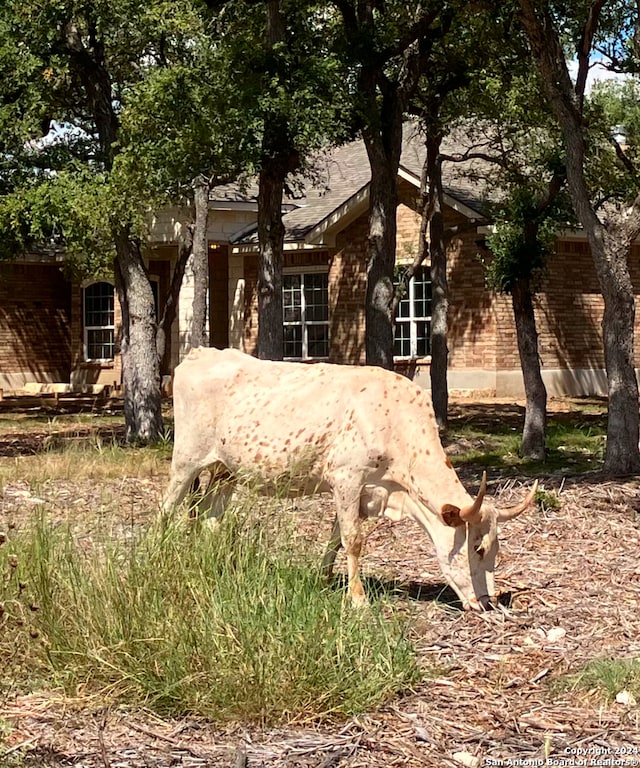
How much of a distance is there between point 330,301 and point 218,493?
2305cm

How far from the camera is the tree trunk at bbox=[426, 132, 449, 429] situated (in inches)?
853

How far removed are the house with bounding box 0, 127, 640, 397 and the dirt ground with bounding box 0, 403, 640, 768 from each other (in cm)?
1753

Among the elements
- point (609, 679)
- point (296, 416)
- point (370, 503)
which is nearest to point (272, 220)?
point (296, 416)

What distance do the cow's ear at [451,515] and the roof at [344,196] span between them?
749 inches

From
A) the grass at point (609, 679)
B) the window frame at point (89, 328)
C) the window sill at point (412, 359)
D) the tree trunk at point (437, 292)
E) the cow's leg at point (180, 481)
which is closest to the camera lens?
the grass at point (609, 679)

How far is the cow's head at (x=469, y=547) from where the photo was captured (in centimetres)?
774

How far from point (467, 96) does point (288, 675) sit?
16.2m

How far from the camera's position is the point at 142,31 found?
19281 mm

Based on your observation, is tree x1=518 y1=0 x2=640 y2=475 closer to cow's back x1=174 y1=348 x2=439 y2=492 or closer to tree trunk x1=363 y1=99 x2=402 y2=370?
tree trunk x1=363 y1=99 x2=402 y2=370

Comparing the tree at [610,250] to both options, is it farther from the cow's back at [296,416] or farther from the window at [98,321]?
the window at [98,321]

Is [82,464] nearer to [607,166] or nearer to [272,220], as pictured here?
[272,220]

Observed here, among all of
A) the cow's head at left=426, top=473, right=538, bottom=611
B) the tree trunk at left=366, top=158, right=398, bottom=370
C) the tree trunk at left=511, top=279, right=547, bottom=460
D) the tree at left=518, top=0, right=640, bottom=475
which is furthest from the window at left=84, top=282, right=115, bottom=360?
the cow's head at left=426, top=473, right=538, bottom=611

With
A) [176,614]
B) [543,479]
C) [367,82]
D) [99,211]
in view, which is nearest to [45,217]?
[99,211]

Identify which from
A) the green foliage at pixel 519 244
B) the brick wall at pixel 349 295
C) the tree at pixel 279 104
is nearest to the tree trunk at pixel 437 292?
the tree at pixel 279 104
